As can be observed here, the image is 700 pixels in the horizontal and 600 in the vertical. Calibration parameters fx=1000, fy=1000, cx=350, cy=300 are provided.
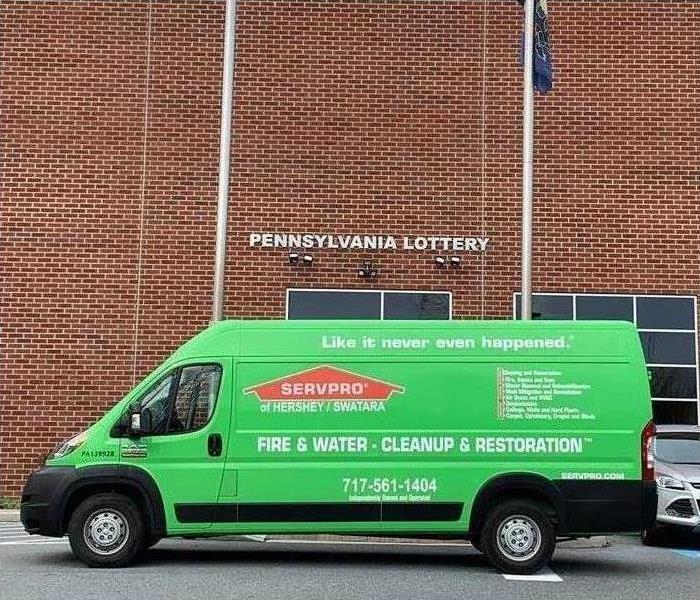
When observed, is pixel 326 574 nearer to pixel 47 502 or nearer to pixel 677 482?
pixel 47 502

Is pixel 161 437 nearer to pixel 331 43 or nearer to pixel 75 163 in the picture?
pixel 75 163

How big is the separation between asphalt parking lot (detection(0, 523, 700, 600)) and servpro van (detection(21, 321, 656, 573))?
1.22 feet

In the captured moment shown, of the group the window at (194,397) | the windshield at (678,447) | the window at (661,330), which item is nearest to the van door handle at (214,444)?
the window at (194,397)

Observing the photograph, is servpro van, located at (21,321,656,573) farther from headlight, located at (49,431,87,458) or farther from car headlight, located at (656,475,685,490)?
car headlight, located at (656,475,685,490)

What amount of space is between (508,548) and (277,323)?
3004 millimetres

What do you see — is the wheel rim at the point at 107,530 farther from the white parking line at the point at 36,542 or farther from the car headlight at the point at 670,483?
the car headlight at the point at 670,483

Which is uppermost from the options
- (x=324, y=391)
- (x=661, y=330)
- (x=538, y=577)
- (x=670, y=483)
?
(x=661, y=330)

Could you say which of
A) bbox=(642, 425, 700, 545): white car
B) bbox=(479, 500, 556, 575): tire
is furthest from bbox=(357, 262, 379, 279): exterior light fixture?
bbox=(479, 500, 556, 575): tire

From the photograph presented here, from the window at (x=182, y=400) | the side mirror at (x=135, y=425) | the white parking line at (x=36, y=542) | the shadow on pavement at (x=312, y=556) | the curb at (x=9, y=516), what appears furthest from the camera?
the curb at (x=9, y=516)

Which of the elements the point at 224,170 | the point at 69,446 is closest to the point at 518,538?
the point at 69,446

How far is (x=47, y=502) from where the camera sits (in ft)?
29.9

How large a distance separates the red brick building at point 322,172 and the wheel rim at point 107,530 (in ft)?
20.8

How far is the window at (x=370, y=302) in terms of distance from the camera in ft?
51.2

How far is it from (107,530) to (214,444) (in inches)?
48.9
